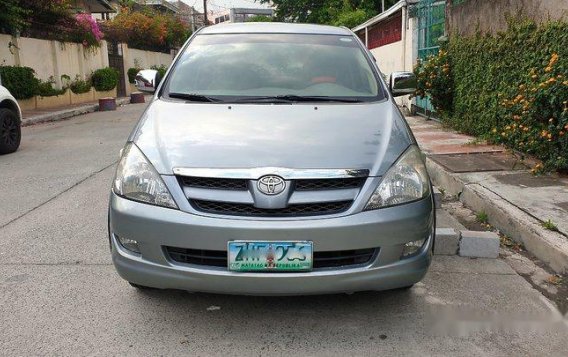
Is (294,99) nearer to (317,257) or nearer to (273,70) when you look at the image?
(273,70)

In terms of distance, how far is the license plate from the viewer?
2490mm

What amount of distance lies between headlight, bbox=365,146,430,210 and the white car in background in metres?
7.22

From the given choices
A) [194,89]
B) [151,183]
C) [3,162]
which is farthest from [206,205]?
[3,162]

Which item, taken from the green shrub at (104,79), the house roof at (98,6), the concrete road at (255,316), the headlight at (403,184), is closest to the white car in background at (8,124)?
the concrete road at (255,316)

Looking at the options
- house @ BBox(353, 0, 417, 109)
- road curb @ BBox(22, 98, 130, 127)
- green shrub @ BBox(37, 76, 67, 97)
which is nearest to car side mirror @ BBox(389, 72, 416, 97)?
house @ BBox(353, 0, 417, 109)

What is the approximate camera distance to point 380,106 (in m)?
3.33

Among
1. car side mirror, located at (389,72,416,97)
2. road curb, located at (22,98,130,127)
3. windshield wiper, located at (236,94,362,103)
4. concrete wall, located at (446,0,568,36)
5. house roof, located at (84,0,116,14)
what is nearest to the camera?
windshield wiper, located at (236,94,362,103)

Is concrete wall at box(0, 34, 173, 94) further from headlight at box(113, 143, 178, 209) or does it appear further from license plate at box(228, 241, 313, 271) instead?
license plate at box(228, 241, 313, 271)

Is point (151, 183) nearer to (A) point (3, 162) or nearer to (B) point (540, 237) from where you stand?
(B) point (540, 237)

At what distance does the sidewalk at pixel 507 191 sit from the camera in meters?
3.86

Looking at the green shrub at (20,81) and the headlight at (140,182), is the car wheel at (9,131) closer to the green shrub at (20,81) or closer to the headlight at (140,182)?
the headlight at (140,182)

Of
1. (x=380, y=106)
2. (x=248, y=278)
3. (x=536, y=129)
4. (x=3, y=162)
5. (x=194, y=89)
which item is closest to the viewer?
(x=248, y=278)

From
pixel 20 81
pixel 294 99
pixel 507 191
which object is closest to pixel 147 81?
pixel 294 99

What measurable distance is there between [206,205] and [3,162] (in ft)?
20.7
